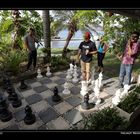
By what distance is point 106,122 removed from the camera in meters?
2.25

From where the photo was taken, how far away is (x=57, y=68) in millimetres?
4770

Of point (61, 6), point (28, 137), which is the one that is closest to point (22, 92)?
point (28, 137)

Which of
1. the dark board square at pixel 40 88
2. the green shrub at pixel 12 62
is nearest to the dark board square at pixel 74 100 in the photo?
the dark board square at pixel 40 88

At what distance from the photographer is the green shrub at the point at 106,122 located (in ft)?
7.16

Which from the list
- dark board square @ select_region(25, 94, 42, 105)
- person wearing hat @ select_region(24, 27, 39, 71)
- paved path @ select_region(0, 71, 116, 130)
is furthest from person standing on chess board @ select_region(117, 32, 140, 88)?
person wearing hat @ select_region(24, 27, 39, 71)

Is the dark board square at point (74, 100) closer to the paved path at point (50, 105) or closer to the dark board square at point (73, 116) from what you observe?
the paved path at point (50, 105)

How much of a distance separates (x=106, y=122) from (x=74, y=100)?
107 cm

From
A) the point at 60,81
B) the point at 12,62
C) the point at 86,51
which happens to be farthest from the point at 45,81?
the point at 86,51

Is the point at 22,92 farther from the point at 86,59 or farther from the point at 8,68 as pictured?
the point at 86,59

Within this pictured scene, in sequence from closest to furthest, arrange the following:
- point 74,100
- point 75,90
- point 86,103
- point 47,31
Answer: point 86,103 < point 74,100 < point 75,90 < point 47,31

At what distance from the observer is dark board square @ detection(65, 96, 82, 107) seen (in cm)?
313

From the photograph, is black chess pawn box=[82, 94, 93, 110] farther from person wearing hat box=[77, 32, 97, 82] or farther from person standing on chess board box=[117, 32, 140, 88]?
person standing on chess board box=[117, 32, 140, 88]

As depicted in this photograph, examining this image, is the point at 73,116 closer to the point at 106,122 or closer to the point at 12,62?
the point at 106,122

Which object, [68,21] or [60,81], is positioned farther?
[68,21]
